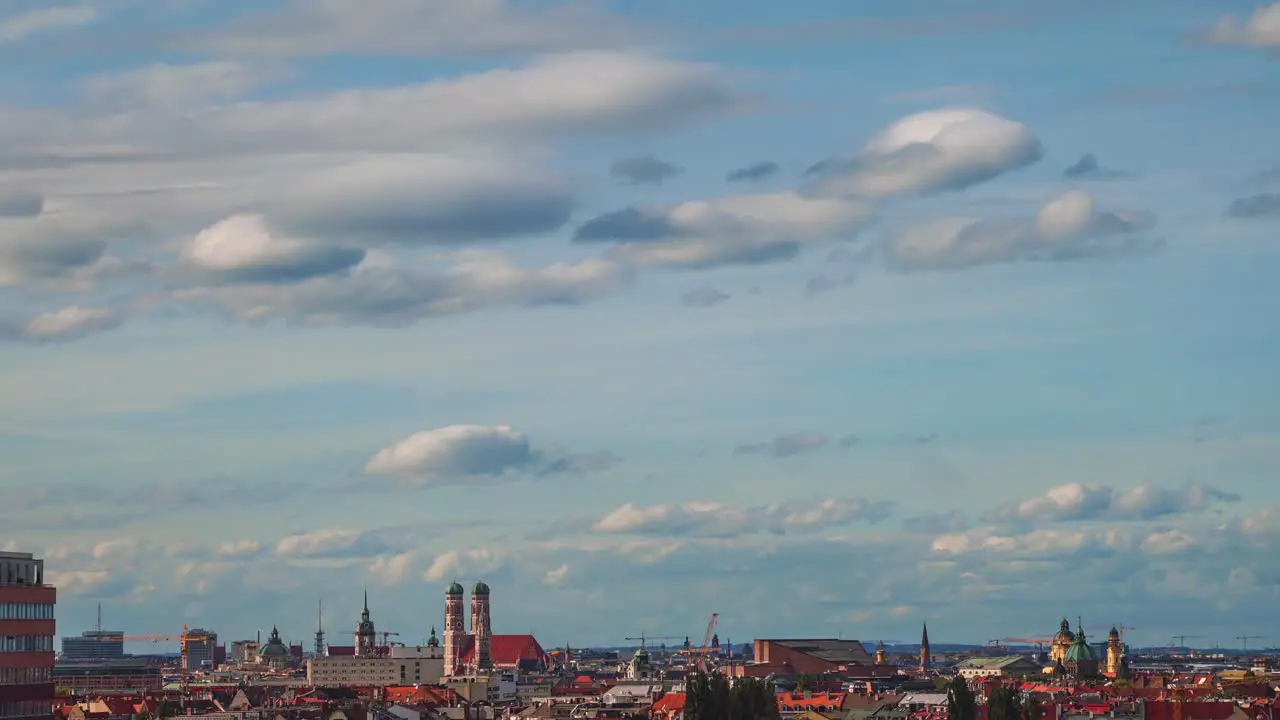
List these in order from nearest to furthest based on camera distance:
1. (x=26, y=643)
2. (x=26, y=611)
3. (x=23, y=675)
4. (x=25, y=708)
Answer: (x=23, y=675) < (x=26, y=611) < (x=26, y=643) < (x=25, y=708)

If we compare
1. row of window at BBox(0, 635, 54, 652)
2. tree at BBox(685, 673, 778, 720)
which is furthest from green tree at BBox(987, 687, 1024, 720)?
row of window at BBox(0, 635, 54, 652)

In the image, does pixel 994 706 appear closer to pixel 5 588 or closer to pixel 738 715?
pixel 738 715

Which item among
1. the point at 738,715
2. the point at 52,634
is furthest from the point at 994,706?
the point at 52,634

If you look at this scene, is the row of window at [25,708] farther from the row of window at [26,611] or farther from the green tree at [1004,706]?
the green tree at [1004,706]

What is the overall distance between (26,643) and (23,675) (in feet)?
6.53

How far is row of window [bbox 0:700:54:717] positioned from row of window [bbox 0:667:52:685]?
4.10ft

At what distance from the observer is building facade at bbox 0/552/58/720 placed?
141m

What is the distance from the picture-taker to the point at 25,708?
474 feet

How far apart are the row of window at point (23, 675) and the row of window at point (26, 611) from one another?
317 cm

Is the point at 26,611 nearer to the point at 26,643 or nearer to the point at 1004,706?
the point at 26,643

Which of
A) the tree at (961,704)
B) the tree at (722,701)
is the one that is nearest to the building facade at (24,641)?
the tree at (722,701)

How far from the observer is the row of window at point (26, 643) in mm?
141262

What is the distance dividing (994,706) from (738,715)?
20.3m

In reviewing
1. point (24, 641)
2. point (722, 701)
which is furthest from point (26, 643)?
point (722, 701)
